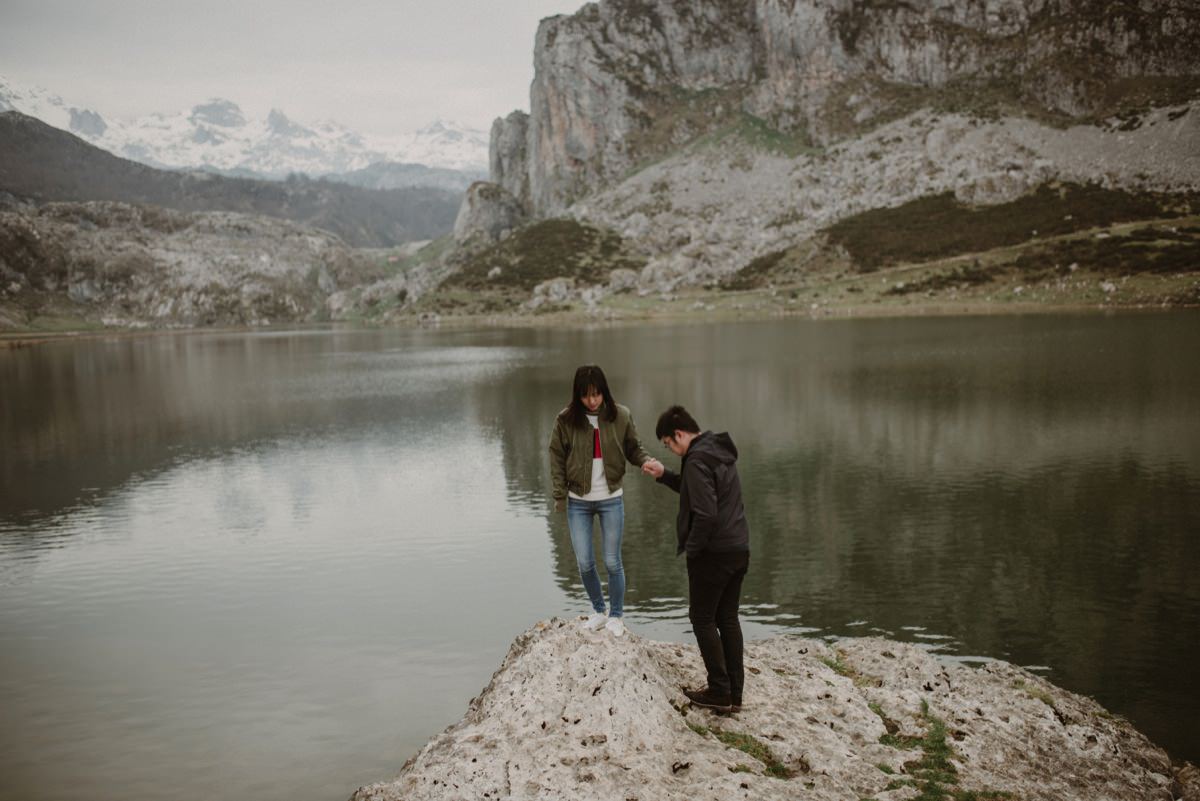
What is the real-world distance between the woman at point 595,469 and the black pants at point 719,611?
1.58 m

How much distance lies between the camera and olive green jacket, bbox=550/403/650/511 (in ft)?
35.6

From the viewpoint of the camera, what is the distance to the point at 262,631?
18188 mm

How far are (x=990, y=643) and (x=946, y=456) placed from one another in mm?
17896

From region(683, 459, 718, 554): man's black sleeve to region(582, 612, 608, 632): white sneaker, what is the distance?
2192mm

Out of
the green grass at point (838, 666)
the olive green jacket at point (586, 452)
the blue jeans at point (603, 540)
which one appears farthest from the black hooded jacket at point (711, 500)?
the green grass at point (838, 666)

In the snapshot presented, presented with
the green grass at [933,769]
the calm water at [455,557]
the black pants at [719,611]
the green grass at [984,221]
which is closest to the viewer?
the green grass at [933,769]

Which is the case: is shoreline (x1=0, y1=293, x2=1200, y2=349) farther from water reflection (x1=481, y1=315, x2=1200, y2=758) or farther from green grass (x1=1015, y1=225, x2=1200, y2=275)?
water reflection (x1=481, y1=315, x2=1200, y2=758)

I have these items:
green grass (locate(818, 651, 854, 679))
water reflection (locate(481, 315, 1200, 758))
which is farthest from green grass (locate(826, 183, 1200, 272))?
green grass (locate(818, 651, 854, 679))

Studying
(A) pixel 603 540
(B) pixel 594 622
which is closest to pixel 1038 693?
(B) pixel 594 622

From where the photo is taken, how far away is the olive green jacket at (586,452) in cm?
1084

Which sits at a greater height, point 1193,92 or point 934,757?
point 1193,92

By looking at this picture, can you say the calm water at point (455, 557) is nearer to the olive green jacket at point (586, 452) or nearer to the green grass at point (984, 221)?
the olive green jacket at point (586, 452)

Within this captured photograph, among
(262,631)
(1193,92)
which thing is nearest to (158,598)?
(262,631)

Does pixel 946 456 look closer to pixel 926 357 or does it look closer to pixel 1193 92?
pixel 926 357
